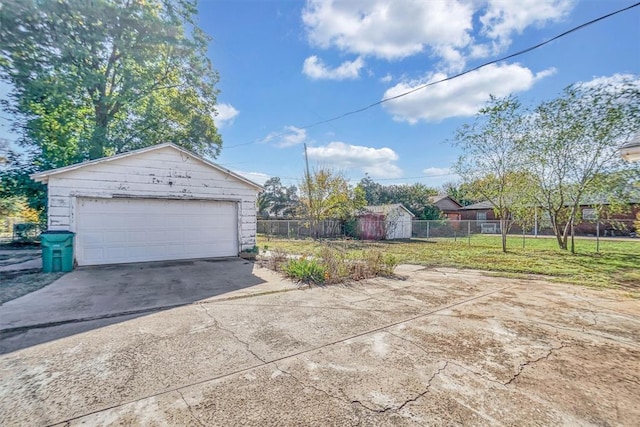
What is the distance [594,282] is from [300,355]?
7.74 metres

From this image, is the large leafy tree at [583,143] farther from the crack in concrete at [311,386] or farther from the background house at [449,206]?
the background house at [449,206]

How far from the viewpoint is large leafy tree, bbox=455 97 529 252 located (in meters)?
12.1

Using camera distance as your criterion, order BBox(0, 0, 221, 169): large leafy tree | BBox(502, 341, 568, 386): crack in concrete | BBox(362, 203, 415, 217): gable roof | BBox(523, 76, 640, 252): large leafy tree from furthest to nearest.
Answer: BBox(362, 203, 415, 217): gable roof
BBox(0, 0, 221, 169): large leafy tree
BBox(523, 76, 640, 252): large leafy tree
BBox(502, 341, 568, 386): crack in concrete

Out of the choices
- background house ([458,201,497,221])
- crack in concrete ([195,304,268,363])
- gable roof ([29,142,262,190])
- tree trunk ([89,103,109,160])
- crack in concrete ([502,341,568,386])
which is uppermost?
tree trunk ([89,103,109,160])

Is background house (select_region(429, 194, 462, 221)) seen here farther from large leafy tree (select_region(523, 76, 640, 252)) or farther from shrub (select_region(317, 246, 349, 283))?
shrub (select_region(317, 246, 349, 283))

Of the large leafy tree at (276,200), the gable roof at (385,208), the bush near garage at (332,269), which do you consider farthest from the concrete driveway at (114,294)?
the large leafy tree at (276,200)

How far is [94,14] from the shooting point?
11203mm

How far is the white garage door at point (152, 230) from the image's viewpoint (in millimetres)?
7652

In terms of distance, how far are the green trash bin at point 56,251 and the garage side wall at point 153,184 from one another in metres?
0.60

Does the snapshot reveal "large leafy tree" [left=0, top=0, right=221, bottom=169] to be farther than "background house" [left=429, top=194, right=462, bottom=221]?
No

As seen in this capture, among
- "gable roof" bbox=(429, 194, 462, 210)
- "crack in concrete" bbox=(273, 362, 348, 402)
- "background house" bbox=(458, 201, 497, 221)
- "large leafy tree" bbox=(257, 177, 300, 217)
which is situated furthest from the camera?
"large leafy tree" bbox=(257, 177, 300, 217)

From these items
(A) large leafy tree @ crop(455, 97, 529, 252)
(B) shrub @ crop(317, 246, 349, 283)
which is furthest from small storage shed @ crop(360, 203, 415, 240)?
(B) shrub @ crop(317, 246, 349, 283)

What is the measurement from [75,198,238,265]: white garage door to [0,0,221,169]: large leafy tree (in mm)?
5861

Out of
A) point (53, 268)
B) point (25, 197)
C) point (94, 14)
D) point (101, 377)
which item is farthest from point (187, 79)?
point (101, 377)
